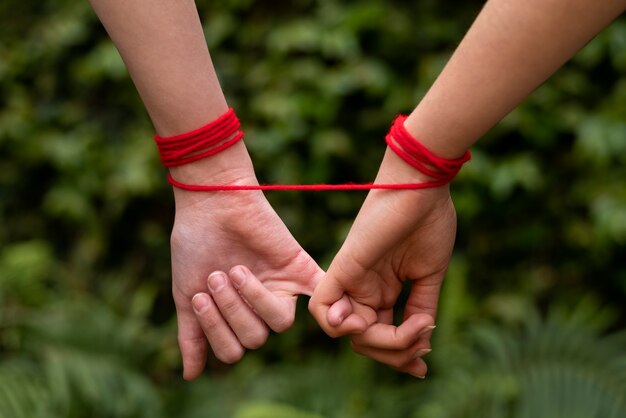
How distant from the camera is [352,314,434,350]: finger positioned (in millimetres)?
1389

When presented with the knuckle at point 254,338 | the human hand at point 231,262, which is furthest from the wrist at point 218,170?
the knuckle at point 254,338

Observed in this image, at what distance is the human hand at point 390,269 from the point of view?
129 cm

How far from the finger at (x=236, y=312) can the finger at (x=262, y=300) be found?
14 mm

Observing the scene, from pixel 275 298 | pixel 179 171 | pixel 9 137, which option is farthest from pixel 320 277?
pixel 9 137

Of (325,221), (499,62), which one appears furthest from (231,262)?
(325,221)

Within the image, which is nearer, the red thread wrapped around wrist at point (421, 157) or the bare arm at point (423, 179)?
the bare arm at point (423, 179)

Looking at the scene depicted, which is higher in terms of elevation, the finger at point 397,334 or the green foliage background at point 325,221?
the finger at point 397,334

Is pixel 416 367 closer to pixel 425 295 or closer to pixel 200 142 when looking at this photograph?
pixel 425 295

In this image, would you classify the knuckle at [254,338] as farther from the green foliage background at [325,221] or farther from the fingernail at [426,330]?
the green foliage background at [325,221]

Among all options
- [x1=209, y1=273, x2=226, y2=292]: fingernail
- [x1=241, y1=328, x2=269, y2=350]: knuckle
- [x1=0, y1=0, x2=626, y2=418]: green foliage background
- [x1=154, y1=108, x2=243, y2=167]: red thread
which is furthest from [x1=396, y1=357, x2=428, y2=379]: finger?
[x1=0, y1=0, x2=626, y2=418]: green foliage background

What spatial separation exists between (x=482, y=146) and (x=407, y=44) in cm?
43

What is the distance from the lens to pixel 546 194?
274 centimetres

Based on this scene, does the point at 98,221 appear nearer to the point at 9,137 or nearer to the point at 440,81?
the point at 9,137

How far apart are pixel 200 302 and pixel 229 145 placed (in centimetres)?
28
